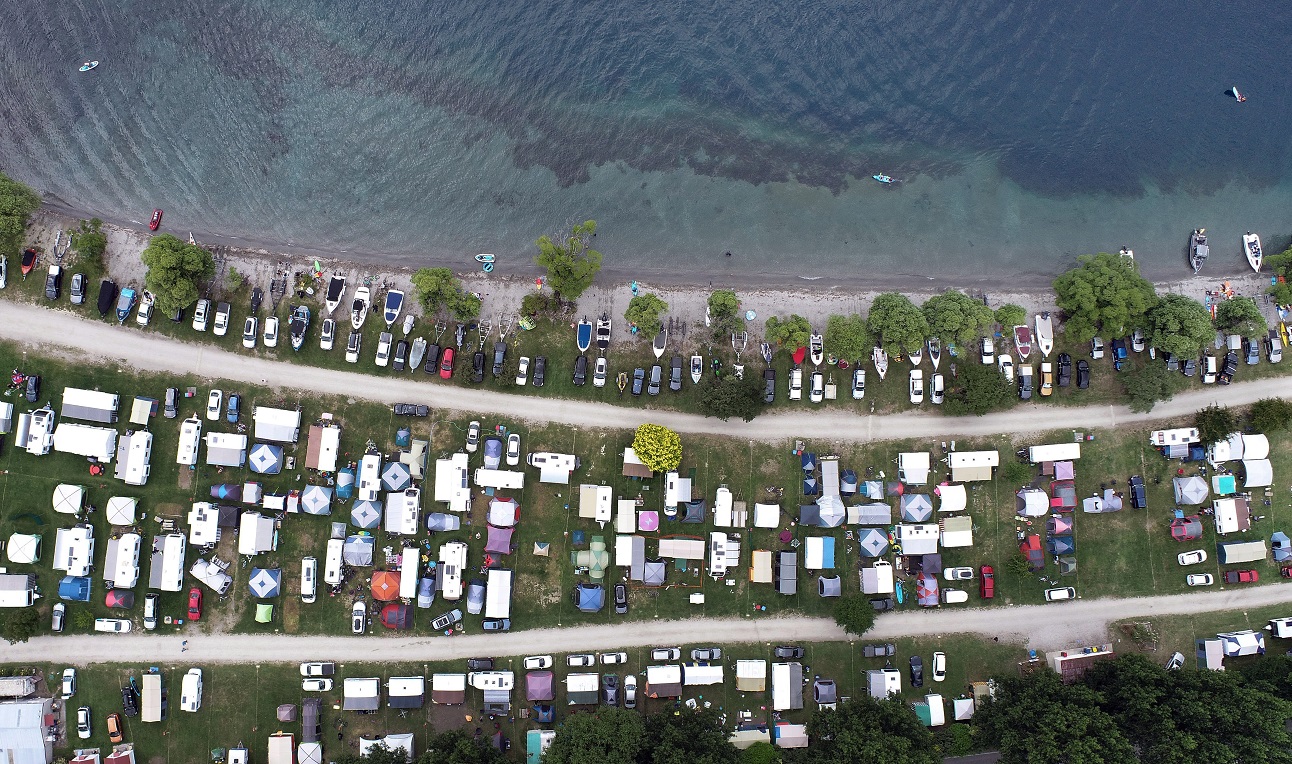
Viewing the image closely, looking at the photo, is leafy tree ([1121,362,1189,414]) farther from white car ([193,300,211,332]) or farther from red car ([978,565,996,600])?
white car ([193,300,211,332])

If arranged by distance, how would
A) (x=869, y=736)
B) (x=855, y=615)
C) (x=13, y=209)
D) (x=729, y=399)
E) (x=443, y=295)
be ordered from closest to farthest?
(x=869, y=736) → (x=13, y=209) → (x=729, y=399) → (x=855, y=615) → (x=443, y=295)

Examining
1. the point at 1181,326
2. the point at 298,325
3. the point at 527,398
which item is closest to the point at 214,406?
the point at 298,325

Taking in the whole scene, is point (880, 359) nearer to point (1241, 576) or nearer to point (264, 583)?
point (1241, 576)

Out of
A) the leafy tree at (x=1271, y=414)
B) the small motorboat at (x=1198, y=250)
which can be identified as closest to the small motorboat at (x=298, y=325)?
the small motorboat at (x=1198, y=250)

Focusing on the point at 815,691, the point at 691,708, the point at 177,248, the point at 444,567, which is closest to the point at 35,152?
the point at 177,248

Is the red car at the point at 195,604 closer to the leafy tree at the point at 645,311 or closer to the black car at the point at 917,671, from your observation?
the leafy tree at the point at 645,311

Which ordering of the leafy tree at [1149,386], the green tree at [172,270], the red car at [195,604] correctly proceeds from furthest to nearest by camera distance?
the leafy tree at [1149,386] < the red car at [195,604] < the green tree at [172,270]

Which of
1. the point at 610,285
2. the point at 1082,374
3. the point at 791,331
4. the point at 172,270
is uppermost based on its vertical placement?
the point at 610,285

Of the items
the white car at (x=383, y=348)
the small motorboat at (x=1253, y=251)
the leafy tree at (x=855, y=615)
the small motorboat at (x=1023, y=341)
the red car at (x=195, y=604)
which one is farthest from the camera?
the small motorboat at (x=1253, y=251)
